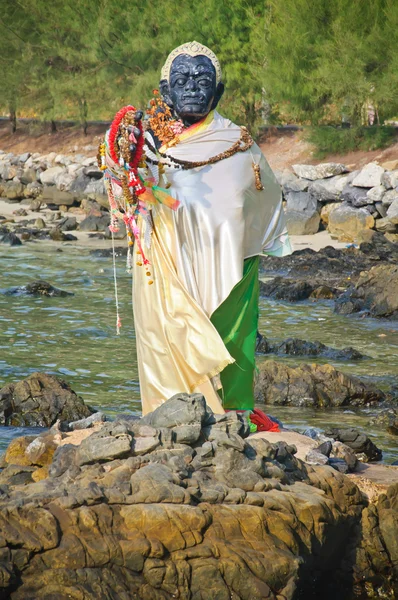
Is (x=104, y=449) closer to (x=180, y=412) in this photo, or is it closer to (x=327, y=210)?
(x=180, y=412)

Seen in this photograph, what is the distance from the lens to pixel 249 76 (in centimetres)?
3012

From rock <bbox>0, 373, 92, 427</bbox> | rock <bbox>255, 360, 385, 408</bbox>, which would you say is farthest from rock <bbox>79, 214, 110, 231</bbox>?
rock <bbox>0, 373, 92, 427</bbox>

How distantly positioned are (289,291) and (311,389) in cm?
628

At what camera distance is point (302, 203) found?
22.1 meters

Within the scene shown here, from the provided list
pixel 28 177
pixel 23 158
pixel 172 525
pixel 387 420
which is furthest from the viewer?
pixel 23 158

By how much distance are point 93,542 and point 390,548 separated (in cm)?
174

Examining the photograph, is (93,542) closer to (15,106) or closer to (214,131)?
(214,131)

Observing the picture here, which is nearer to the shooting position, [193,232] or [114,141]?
[114,141]

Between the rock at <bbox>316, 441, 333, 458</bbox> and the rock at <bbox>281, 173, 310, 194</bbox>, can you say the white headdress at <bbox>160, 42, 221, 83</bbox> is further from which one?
the rock at <bbox>281, 173, 310, 194</bbox>

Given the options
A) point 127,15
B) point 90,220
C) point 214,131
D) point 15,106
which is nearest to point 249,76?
point 127,15

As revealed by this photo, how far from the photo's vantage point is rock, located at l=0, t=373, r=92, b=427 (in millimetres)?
8531

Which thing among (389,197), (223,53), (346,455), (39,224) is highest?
(223,53)

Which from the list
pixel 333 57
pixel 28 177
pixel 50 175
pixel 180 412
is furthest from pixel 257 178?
pixel 28 177

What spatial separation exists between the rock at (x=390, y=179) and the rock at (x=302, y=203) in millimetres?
1520
